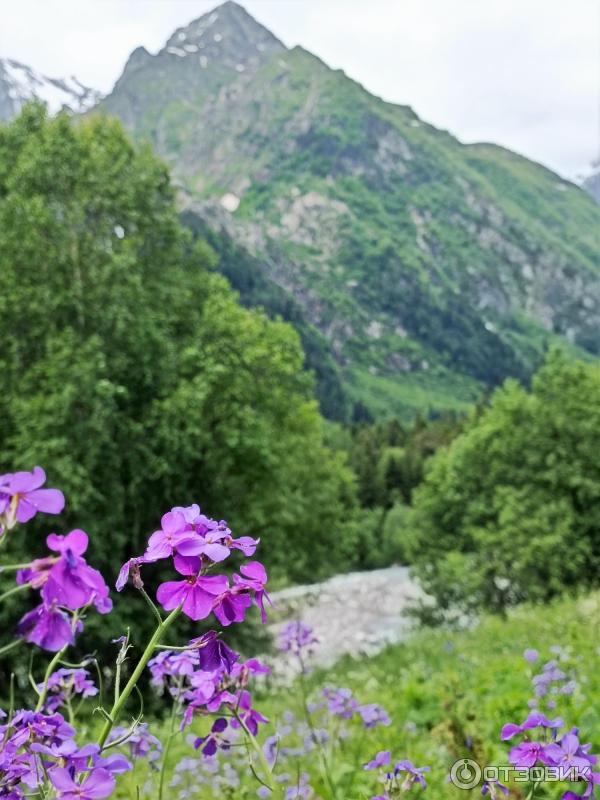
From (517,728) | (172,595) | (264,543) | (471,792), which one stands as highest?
(172,595)

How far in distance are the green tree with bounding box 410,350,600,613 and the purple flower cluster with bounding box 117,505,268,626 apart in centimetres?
2653

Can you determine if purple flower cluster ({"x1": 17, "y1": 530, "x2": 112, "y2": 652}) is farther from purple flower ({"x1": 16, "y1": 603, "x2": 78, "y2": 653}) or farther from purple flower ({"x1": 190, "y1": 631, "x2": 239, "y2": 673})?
purple flower ({"x1": 190, "y1": 631, "x2": 239, "y2": 673})

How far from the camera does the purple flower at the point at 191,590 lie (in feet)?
5.51

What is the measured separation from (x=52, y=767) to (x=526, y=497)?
28.8 m

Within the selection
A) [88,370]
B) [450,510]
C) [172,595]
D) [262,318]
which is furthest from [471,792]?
[450,510]

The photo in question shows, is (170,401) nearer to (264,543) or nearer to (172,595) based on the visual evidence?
(264,543)

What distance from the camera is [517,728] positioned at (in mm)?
2289

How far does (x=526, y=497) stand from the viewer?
29.0m

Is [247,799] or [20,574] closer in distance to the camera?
[20,574]

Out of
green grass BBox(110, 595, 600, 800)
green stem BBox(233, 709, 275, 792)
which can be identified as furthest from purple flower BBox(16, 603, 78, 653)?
green grass BBox(110, 595, 600, 800)

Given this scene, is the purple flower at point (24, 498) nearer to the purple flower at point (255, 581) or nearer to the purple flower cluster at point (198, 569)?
the purple flower cluster at point (198, 569)

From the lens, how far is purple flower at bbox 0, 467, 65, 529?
1.66m

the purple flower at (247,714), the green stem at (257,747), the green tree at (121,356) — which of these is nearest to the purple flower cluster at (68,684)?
the purple flower at (247,714)

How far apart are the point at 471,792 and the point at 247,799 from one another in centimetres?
154
